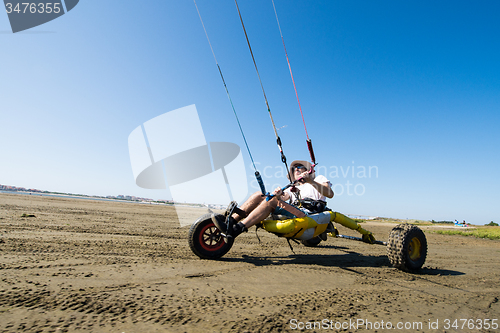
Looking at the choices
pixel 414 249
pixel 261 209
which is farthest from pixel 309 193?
pixel 414 249

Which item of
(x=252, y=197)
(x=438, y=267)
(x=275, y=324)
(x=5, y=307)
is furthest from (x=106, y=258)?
(x=438, y=267)

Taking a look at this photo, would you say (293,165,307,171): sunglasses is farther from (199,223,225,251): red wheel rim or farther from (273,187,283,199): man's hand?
(199,223,225,251): red wheel rim

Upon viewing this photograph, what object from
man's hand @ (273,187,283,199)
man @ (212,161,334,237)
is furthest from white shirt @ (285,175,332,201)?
man's hand @ (273,187,283,199)

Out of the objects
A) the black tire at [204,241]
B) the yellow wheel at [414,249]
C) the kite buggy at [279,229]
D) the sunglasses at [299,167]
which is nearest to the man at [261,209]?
the kite buggy at [279,229]

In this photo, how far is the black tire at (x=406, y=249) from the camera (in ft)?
13.2

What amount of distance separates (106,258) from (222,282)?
6.18 ft

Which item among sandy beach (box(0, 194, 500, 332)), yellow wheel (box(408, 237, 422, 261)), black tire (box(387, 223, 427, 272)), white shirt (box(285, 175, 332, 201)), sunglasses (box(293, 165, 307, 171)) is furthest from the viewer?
sunglasses (box(293, 165, 307, 171))

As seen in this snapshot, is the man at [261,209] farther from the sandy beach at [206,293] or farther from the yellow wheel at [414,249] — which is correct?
the yellow wheel at [414,249]

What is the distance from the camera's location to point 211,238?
4121 mm

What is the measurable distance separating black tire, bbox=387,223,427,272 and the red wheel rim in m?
3.01

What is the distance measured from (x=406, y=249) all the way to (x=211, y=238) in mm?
3383

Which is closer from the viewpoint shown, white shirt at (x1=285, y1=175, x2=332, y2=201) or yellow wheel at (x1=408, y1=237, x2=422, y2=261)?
yellow wheel at (x1=408, y1=237, x2=422, y2=261)

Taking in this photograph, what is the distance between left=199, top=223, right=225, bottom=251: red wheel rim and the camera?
402cm

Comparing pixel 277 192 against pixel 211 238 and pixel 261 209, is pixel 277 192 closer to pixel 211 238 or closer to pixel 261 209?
pixel 261 209
